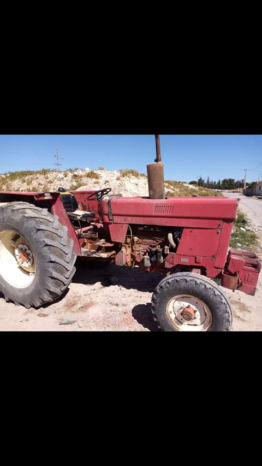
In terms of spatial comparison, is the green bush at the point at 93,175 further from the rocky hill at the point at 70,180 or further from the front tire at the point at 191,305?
the front tire at the point at 191,305

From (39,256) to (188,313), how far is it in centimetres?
175

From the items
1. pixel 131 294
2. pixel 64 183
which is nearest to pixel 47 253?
pixel 131 294

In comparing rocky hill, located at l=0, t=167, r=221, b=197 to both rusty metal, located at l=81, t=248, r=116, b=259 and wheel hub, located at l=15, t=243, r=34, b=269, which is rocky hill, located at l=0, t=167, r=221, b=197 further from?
wheel hub, located at l=15, t=243, r=34, b=269

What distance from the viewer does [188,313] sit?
226 cm

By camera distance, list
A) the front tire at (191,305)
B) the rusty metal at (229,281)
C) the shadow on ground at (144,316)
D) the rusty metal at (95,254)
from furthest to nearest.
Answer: the rusty metal at (95,254)
the shadow on ground at (144,316)
the rusty metal at (229,281)
the front tire at (191,305)

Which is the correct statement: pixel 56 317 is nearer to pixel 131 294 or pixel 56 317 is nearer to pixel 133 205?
pixel 131 294

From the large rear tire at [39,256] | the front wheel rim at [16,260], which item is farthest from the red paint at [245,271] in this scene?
the front wheel rim at [16,260]

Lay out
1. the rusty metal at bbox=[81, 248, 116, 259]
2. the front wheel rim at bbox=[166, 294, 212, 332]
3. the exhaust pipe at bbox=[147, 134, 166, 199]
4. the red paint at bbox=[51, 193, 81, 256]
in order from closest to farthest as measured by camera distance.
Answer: the front wheel rim at bbox=[166, 294, 212, 332] < the exhaust pipe at bbox=[147, 134, 166, 199] < the rusty metal at bbox=[81, 248, 116, 259] < the red paint at bbox=[51, 193, 81, 256]

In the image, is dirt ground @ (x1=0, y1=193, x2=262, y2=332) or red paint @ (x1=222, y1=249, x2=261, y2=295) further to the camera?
dirt ground @ (x1=0, y1=193, x2=262, y2=332)

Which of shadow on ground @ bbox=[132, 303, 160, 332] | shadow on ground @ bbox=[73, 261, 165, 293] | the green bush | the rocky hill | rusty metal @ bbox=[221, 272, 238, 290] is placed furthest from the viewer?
the green bush

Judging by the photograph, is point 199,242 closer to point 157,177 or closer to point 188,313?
point 188,313

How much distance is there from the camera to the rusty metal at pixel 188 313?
2258mm

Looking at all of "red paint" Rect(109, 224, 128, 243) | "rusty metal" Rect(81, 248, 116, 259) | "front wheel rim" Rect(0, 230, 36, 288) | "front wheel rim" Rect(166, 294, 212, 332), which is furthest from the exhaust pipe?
"front wheel rim" Rect(0, 230, 36, 288)

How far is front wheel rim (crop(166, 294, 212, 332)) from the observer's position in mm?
2256
